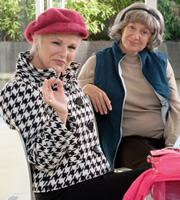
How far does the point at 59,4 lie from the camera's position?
6.64 m

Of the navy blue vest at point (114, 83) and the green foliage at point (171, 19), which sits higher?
the green foliage at point (171, 19)

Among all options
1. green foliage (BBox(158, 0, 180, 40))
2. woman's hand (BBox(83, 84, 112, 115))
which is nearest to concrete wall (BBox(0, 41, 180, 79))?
green foliage (BBox(158, 0, 180, 40))

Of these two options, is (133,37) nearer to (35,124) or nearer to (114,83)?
(114,83)

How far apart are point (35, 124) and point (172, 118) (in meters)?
1.07

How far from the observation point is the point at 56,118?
146 cm

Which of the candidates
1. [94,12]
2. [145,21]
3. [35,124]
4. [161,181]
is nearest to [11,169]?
Answer: [145,21]

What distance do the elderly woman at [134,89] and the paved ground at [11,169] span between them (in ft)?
3.98

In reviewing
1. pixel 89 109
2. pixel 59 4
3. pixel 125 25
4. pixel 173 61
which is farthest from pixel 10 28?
pixel 89 109

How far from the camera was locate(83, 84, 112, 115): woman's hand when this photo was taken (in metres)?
2.10

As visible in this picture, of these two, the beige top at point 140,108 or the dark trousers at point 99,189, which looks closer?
the dark trousers at point 99,189

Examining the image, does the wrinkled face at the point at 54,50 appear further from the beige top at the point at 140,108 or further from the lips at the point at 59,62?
the beige top at the point at 140,108

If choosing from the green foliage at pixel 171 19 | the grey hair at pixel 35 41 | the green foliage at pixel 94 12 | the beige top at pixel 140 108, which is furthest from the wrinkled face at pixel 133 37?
the green foliage at pixel 94 12

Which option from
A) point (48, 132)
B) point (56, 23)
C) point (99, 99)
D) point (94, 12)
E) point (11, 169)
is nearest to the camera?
point (48, 132)

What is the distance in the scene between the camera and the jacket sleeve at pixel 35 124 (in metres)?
1.45
